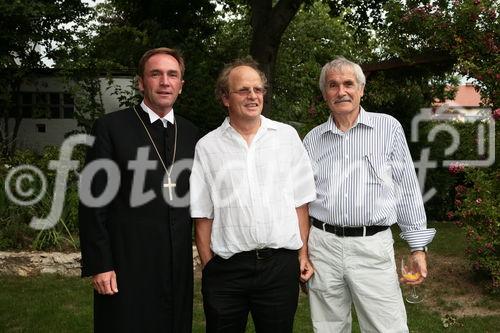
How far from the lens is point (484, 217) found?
6.97 meters

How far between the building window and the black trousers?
66.6 feet

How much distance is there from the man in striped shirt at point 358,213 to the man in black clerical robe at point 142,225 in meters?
0.82

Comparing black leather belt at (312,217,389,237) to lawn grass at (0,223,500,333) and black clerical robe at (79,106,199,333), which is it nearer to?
black clerical robe at (79,106,199,333)

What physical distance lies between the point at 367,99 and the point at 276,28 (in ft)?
8.62

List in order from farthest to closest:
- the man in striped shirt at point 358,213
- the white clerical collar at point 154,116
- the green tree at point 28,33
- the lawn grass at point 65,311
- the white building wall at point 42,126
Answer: the white building wall at point 42,126 < the green tree at point 28,33 < the lawn grass at point 65,311 < the white clerical collar at point 154,116 < the man in striped shirt at point 358,213

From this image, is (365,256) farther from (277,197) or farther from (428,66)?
(428,66)

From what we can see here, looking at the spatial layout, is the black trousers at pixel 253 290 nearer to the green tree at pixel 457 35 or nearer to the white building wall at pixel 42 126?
the green tree at pixel 457 35

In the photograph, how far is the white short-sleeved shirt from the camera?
10.7 feet

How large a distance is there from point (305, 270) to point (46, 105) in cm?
2071

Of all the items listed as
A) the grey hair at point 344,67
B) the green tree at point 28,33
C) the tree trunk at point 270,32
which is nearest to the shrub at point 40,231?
the tree trunk at point 270,32

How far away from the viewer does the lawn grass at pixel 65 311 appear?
5984mm

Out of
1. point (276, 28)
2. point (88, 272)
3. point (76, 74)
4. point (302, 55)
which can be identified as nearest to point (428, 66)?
point (276, 28)

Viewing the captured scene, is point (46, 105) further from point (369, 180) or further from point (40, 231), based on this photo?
point (369, 180)

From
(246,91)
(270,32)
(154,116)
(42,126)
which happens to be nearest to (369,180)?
(246,91)
